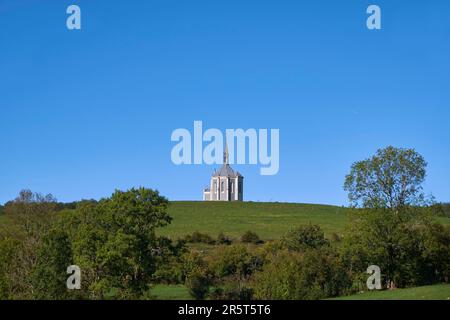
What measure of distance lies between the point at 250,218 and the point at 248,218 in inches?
16.3

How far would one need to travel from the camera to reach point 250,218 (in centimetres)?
14225

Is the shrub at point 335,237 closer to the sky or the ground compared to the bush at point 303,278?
closer to the sky

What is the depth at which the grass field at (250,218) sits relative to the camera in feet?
397

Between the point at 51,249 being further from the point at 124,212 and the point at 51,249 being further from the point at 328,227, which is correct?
the point at 328,227

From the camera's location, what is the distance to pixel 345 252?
208ft

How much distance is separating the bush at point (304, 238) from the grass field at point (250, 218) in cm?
1986

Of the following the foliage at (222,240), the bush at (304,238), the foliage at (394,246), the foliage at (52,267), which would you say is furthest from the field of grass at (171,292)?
the foliage at (222,240)

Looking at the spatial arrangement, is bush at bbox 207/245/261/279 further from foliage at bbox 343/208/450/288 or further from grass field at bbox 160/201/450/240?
grass field at bbox 160/201/450/240

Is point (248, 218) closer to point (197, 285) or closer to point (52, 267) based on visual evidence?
point (197, 285)

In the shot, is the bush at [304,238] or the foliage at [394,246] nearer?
the foliage at [394,246]

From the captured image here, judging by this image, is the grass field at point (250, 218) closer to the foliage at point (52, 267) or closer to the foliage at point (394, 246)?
the foliage at point (394, 246)

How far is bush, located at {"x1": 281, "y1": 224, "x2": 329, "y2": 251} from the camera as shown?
8672 centimetres

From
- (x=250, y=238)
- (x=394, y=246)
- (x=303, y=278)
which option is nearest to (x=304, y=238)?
(x=250, y=238)

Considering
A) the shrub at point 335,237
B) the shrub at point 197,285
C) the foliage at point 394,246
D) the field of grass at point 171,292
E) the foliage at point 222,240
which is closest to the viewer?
the foliage at point 394,246
